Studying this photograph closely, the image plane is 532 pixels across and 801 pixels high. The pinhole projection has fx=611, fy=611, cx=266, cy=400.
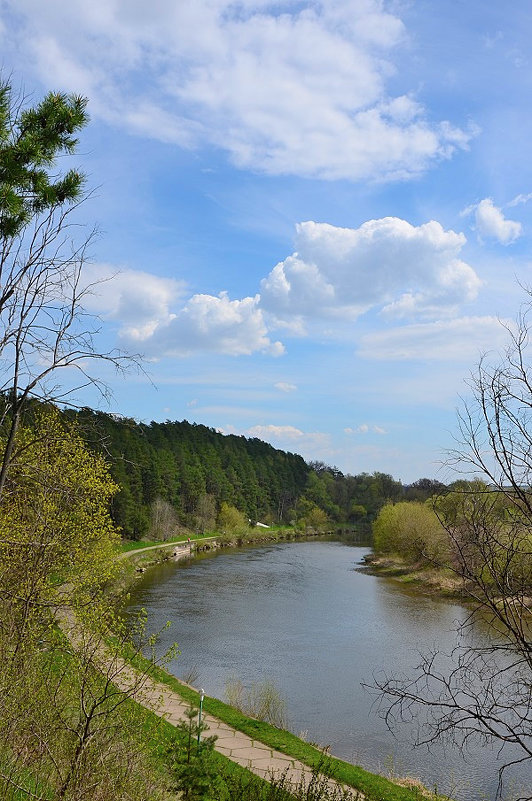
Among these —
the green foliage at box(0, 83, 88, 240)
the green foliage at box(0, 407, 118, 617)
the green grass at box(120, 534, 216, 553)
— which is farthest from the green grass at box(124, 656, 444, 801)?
the green grass at box(120, 534, 216, 553)

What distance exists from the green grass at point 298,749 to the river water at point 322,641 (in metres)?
1.28

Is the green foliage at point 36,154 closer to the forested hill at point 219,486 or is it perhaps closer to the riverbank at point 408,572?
the riverbank at point 408,572

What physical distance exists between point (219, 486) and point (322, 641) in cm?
5333

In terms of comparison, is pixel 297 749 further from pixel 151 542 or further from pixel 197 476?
pixel 197 476

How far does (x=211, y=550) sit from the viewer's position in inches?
2136

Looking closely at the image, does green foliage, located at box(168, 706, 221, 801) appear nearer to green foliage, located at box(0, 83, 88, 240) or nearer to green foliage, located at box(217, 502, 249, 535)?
green foliage, located at box(0, 83, 88, 240)

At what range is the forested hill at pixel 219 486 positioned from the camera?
164 ft

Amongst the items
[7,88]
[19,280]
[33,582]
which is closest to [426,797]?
[33,582]

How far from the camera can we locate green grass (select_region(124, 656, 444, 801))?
9109 millimetres

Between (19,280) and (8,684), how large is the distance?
12.3 feet

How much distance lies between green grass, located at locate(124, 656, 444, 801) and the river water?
50.4 inches

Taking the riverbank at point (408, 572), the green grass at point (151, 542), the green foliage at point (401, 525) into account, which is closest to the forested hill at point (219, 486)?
the green grass at point (151, 542)

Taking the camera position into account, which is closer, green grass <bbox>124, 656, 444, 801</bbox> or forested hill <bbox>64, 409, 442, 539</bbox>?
green grass <bbox>124, 656, 444, 801</bbox>

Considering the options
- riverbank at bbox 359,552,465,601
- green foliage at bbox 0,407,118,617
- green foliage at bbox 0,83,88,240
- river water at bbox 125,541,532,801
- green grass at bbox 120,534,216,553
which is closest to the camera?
green foliage at bbox 0,83,88,240
